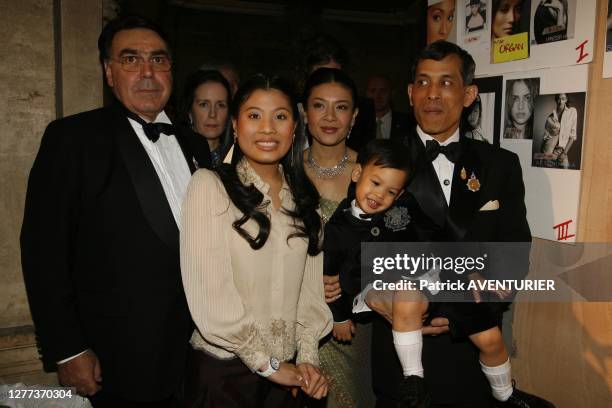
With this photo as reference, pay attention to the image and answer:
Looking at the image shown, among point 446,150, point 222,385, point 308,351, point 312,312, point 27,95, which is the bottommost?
point 222,385

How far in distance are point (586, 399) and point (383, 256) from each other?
3.88 ft

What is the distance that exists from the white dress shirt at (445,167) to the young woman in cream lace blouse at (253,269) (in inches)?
25.6

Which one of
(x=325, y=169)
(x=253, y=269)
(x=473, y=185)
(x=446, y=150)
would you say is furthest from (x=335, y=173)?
(x=253, y=269)

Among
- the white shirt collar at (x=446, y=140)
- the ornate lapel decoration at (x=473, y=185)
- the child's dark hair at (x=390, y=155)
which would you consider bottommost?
the ornate lapel decoration at (x=473, y=185)

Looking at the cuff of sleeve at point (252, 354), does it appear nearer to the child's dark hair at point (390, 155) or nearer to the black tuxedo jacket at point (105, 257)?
the black tuxedo jacket at point (105, 257)

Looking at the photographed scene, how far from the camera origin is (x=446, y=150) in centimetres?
234

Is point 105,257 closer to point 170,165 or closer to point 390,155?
point 170,165

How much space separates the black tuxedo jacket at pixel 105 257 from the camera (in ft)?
6.87

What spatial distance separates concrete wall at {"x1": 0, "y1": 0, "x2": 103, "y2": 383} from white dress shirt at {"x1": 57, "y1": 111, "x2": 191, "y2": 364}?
2.93 feet

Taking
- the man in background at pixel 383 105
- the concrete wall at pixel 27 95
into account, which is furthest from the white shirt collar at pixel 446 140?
the man in background at pixel 383 105

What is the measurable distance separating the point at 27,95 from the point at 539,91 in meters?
2.79

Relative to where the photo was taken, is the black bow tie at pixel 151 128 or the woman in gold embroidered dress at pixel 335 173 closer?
the black bow tie at pixel 151 128

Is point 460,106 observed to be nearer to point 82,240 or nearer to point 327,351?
point 327,351

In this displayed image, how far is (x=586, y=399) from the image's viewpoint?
7.73 ft
